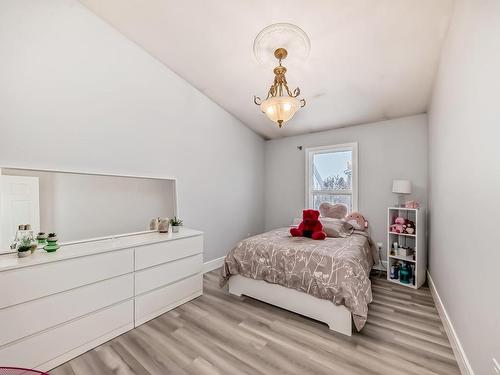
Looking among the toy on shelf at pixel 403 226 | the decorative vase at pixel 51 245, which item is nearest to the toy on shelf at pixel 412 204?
the toy on shelf at pixel 403 226

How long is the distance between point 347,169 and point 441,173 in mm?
1634

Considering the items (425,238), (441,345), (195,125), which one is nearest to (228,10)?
(195,125)

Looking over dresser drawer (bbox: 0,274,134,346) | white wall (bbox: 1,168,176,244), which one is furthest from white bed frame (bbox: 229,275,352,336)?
white wall (bbox: 1,168,176,244)

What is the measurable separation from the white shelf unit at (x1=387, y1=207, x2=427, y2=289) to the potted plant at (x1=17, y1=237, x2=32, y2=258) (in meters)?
3.86

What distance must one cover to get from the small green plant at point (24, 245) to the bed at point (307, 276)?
5.83 ft

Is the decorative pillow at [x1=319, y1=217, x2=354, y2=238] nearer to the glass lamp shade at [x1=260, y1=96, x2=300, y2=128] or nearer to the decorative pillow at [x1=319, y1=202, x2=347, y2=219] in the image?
the decorative pillow at [x1=319, y1=202, x2=347, y2=219]

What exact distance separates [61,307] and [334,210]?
11.9 feet

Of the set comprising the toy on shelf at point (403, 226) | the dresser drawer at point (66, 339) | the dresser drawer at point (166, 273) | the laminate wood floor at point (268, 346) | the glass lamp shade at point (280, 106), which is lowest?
the laminate wood floor at point (268, 346)

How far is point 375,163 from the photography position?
3.58m

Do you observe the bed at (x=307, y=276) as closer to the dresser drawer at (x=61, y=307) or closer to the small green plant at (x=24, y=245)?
the dresser drawer at (x=61, y=307)

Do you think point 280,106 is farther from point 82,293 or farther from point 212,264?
point 212,264

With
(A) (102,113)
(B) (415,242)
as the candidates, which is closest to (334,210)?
(B) (415,242)

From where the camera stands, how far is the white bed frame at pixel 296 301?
1973mm

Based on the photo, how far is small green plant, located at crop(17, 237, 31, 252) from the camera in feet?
5.45
